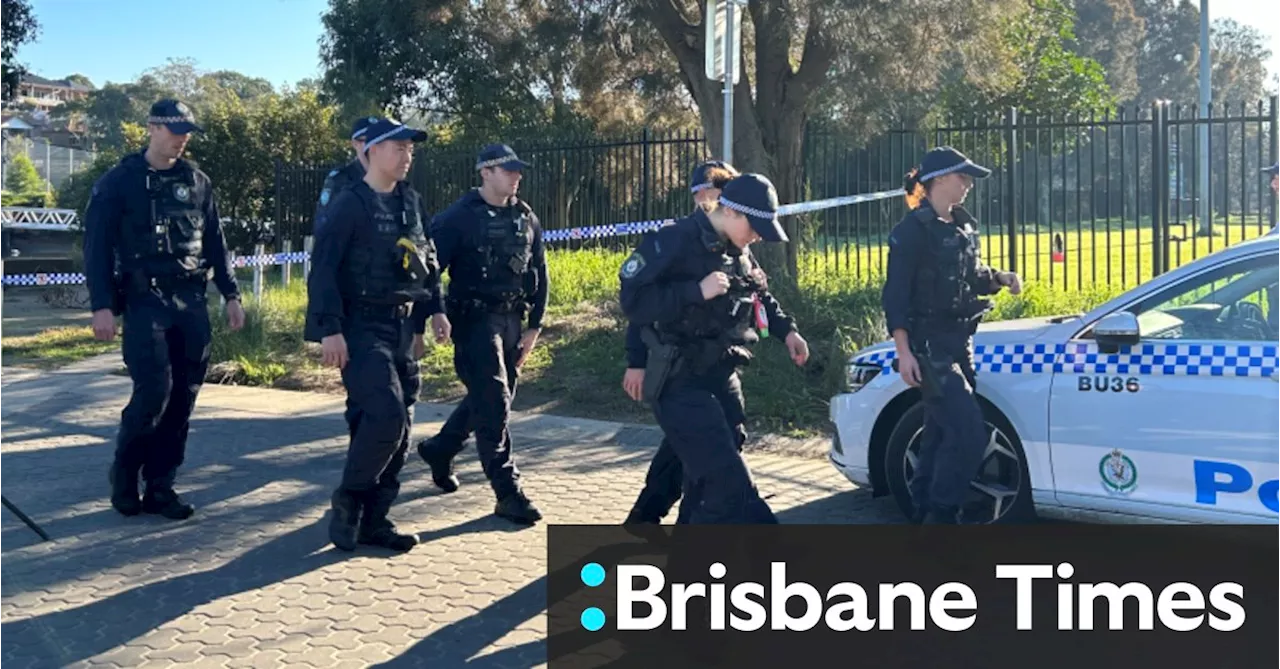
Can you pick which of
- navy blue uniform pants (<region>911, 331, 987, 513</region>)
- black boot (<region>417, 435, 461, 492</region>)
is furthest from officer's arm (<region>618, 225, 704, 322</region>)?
black boot (<region>417, 435, 461, 492</region>)

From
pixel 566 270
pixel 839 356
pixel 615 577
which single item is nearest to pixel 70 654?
pixel 615 577

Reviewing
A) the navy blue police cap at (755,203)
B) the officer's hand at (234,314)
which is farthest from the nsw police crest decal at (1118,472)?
the officer's hand at (234,314)

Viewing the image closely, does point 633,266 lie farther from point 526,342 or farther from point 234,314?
point 234,314

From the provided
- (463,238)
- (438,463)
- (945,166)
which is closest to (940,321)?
(945,166)

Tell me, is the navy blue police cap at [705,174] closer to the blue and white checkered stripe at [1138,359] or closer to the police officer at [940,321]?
the police officer at [940,321]

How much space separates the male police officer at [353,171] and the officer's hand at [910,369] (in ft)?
8.42

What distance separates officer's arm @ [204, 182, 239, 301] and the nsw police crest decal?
430 centimetres

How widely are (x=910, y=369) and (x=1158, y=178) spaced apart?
7.73 meters

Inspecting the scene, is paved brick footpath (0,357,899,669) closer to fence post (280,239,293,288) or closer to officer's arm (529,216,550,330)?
officer's arm (529,216,550,330)

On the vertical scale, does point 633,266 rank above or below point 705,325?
above

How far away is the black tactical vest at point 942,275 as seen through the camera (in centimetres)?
550

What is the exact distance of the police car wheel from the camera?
5.83 meters

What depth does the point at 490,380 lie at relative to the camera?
6.23m

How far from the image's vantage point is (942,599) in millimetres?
5156
